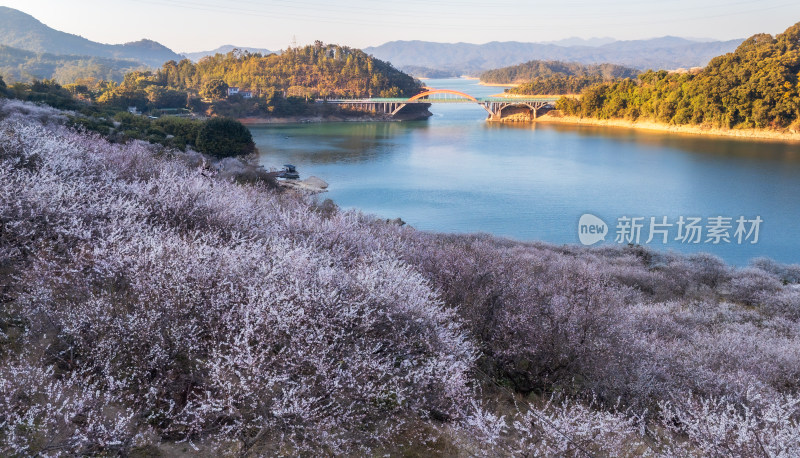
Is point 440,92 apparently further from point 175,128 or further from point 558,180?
point 175,128

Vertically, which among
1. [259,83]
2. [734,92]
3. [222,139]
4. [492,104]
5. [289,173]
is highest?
[259,83]

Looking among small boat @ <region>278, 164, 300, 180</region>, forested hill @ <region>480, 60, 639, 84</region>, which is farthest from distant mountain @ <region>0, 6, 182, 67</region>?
small boat @ <region>278, 164, 300, 180</region>

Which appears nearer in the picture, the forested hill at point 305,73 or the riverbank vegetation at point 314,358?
the riverbank vegetation at point 314,358

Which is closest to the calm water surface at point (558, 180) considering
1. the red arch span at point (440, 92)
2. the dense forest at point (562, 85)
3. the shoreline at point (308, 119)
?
the shoreline at point (308, 119)

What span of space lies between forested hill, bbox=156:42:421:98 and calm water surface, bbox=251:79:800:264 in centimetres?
4060

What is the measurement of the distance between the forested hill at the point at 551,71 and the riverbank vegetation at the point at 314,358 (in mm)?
135377

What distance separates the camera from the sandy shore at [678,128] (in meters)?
46.0

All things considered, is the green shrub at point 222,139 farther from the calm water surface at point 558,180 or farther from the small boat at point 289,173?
the calm water surface at point 558,180

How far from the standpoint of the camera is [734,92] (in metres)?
47.9

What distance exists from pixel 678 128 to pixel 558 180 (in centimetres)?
3133

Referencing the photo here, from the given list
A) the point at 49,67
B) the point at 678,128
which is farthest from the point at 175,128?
the point at 49,67

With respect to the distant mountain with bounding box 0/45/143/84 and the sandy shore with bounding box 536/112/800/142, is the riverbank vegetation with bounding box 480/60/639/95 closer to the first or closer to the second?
the sandy shore with bounding box 536/112/800/142

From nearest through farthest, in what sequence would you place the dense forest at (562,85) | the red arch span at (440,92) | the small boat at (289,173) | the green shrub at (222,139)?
the green shrub at (222,139), the small boat at (289,173), the red arch span at (440,92), the dense forest at (562,85)

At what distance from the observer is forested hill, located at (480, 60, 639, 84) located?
133125mm
